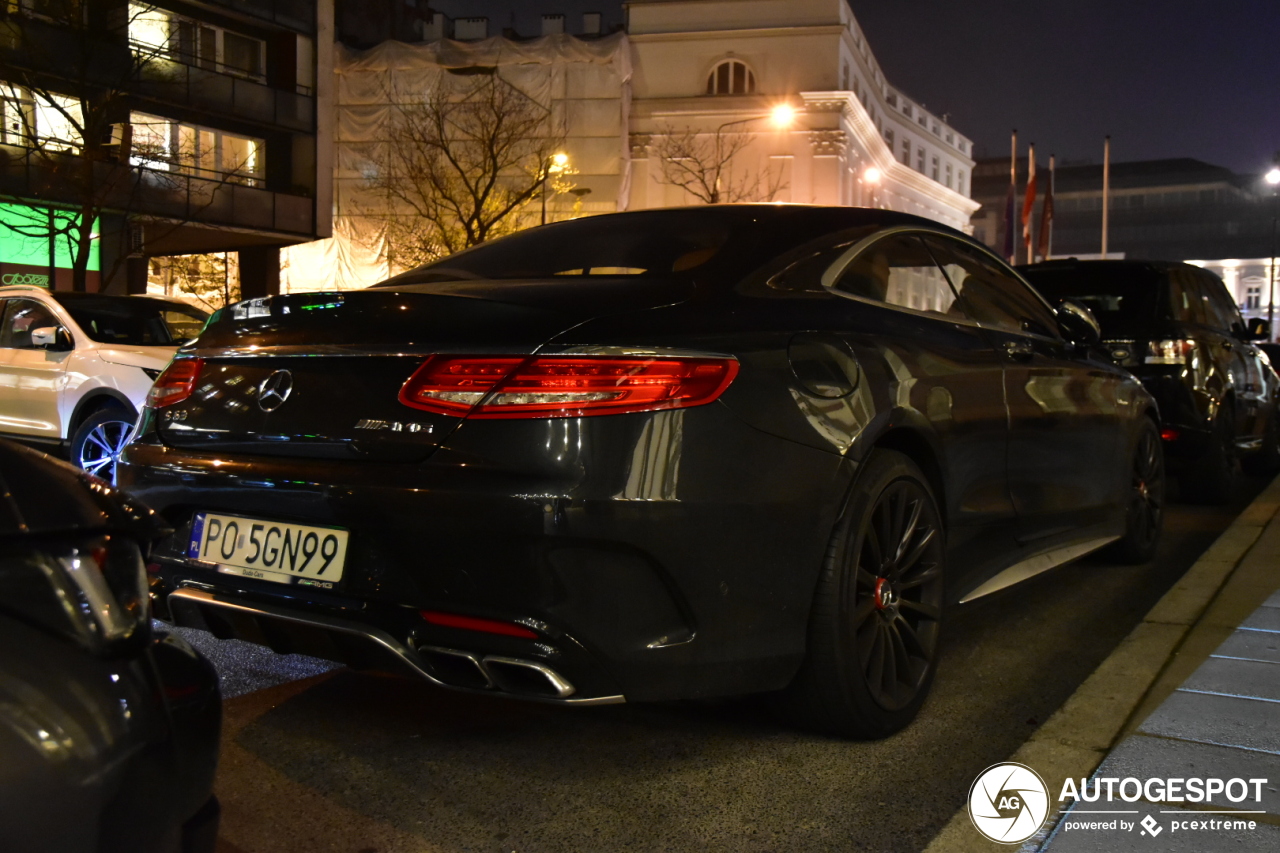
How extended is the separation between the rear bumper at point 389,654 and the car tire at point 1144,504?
143 inches

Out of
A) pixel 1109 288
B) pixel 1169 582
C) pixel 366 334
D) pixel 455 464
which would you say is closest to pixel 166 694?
pixel 455 464

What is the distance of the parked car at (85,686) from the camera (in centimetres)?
135

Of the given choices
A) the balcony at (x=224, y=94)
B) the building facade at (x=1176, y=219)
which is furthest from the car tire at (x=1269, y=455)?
the building facade at (x=1176, y=219)

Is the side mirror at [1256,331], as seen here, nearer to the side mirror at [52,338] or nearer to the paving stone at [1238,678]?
the paving stone at [1238,678]

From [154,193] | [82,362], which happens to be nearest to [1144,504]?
[82,362]

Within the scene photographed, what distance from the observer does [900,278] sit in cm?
388

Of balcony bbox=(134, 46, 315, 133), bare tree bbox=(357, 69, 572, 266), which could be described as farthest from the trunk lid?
bare tree bbox=(357, 69, 572, 266)

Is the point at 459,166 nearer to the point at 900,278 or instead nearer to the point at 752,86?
the point at 752,86

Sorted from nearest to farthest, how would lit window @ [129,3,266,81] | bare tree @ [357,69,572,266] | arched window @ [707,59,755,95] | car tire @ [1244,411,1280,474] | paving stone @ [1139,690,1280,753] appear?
paving stone @ [1139,690,1280,753] → car tire @ [1244,411,1280,474] → lit window @ [129,3,266,81] → bare tree @ [357,69,572,266] → arched window @ [707,59,755,95]

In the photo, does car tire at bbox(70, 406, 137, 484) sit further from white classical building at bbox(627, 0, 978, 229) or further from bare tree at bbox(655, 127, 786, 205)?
white classical building at bbox(627, 0, 978, 229)

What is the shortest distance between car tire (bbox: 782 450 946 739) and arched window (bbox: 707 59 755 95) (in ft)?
194

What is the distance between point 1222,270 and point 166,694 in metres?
111

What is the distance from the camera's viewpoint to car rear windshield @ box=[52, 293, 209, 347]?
9055mm

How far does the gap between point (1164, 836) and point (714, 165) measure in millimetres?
57061
